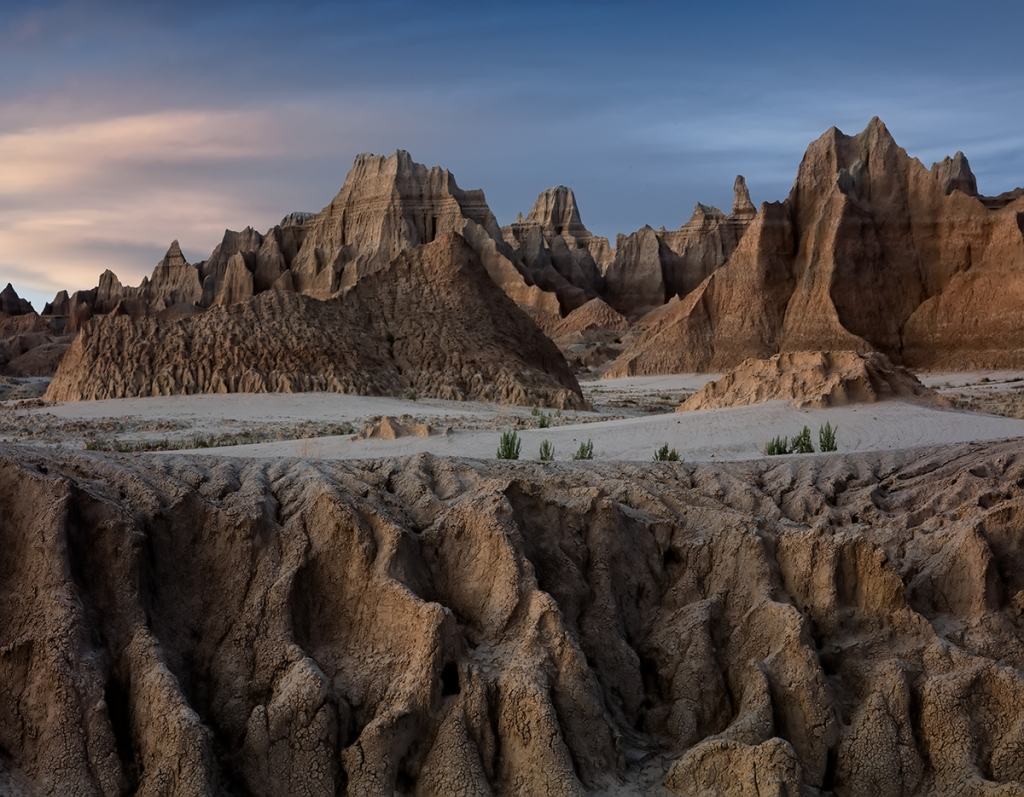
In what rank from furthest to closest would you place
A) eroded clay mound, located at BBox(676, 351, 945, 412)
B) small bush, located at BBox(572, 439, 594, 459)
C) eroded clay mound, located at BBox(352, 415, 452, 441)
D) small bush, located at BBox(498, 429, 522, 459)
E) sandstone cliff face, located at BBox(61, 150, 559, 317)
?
1. sandstone cliff face, located at BBox(61, 150, 559, 317)
2. eroded clay mound, located at BBox(676, 351, 945, 412)
3. eroded clay mound, located at BBox(352, 415, 452, 441)
4. small bush, located at BBox(572, 439, 594, 459)
5. small bush, located at BBox(498, 429, 522, 459)

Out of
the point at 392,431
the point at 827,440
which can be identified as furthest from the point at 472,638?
the point at 827,440

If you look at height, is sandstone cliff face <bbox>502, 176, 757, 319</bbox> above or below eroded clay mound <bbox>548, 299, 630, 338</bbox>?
above

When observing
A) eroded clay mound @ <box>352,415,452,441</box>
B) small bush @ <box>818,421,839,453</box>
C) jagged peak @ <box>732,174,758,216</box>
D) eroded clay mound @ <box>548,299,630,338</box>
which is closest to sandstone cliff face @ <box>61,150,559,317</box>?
eroded clay mound @ <box>548,299,630,338</box>

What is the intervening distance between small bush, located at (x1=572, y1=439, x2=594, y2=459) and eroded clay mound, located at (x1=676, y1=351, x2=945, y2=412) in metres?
4.83

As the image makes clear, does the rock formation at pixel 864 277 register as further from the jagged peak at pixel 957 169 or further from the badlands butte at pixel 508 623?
the badlands butte at pixel 508 623

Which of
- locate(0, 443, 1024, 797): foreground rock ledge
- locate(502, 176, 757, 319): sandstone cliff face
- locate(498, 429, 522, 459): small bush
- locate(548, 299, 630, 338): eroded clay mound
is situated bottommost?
locate(0, 443, 1024, 797): foreground rock ledge

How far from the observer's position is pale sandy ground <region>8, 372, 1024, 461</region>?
448 inches

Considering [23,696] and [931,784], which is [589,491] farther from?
[23,696]

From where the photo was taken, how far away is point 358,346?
24672 mm

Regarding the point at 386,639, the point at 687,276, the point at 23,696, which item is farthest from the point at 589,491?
the point at 687,276

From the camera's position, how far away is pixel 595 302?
69.8 meters

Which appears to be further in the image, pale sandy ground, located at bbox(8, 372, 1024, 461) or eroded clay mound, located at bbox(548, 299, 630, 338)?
eroded clay mound, located at bbox(548, 299, 630, 338)

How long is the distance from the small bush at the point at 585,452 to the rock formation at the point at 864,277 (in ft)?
106

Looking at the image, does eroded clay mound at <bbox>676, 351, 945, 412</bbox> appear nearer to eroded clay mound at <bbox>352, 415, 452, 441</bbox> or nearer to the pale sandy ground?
the pale sandy ground
